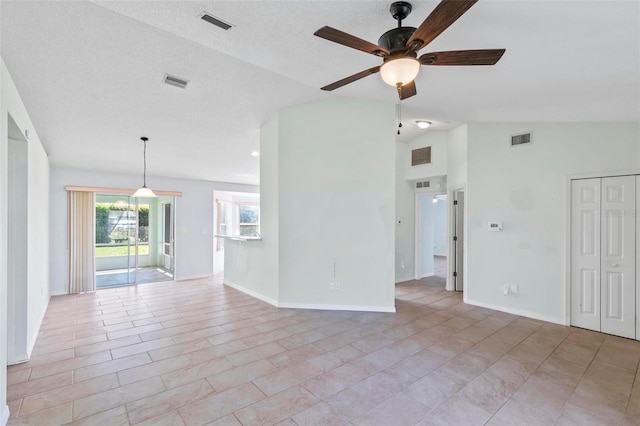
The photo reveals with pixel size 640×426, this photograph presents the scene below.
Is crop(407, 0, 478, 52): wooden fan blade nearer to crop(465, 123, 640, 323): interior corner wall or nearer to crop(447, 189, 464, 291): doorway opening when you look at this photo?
crop(465, 123, 640, 323): interior corner wall

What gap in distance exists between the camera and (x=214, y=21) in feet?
7.22

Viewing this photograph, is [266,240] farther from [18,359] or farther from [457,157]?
[457,157]

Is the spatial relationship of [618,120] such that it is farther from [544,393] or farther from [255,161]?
[255,161]

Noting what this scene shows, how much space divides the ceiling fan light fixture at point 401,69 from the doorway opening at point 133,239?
22.6ft

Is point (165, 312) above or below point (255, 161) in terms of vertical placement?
below

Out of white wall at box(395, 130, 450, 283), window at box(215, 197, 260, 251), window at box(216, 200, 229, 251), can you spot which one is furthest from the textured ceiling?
window at box(215, 197, 260, 251)

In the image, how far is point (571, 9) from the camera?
1907 millimetres

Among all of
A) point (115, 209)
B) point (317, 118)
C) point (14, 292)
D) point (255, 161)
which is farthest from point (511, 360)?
point (115, 209)

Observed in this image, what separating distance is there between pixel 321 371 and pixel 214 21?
9.70 ft

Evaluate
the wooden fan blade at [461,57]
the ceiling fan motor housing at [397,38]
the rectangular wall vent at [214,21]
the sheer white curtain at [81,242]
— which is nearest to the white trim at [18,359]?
the rectangular wall vent at [214,21]

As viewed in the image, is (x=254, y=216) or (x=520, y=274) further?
(x=254, y=216)

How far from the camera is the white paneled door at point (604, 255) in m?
3.63

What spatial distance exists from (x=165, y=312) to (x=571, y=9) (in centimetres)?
545

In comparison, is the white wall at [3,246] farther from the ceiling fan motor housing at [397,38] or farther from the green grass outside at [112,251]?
the green grass outside at [112,251]
